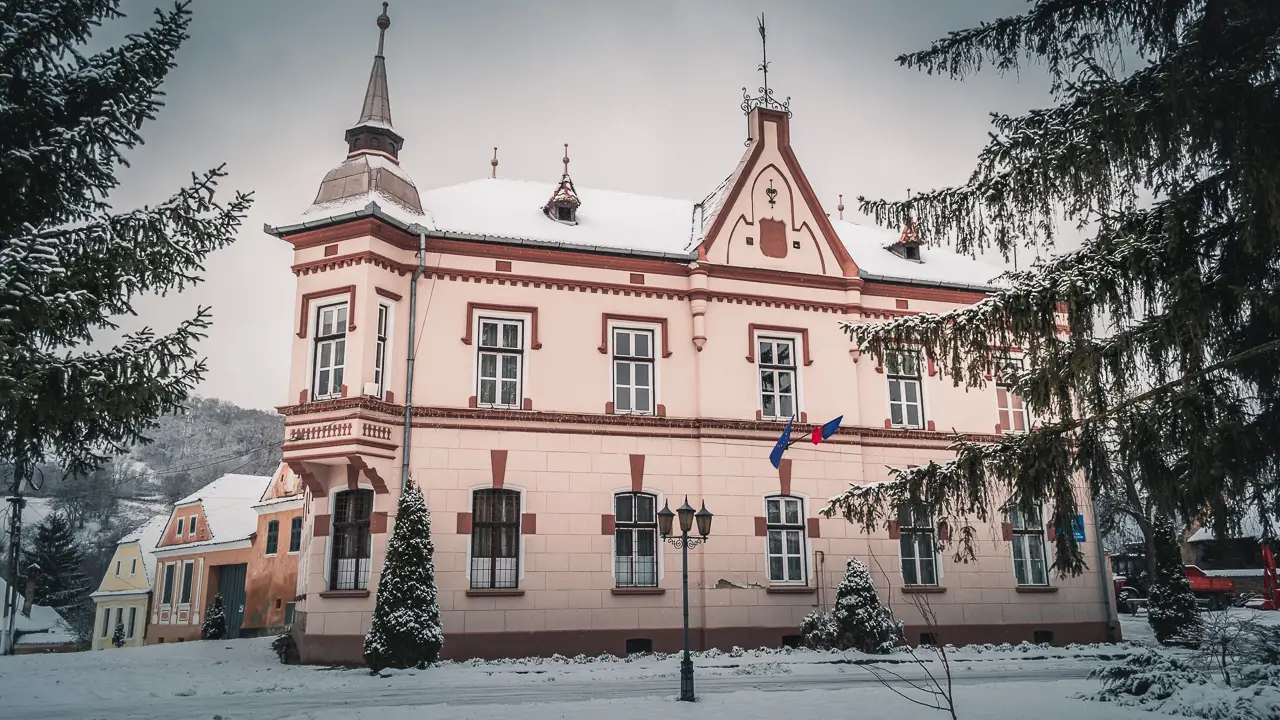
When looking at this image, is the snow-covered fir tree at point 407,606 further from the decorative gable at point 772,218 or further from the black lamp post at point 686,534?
the decorative gable at point 772,218

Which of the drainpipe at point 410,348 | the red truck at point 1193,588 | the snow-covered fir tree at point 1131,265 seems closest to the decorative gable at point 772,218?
the drainpipe at point 410,348

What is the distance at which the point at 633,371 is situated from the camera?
816 inches

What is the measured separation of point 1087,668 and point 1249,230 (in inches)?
456

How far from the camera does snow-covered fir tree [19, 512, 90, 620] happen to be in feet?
182

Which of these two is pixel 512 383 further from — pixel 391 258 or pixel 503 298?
pixel 391 258

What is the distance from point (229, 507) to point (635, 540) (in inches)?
1379

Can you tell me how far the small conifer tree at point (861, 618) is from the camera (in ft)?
61.5

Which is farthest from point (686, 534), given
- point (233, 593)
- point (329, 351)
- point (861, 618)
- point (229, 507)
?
point (229, 507)

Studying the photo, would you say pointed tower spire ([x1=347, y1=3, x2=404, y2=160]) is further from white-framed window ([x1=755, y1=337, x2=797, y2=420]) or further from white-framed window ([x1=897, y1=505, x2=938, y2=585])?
white-framed window ([x1=897, y1=505, x2=938, y2=585])

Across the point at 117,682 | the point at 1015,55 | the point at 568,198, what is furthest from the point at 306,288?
the point at 1015,55

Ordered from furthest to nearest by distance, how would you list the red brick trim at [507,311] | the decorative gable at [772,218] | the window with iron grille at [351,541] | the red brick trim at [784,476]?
1. the decorative gable at [772,218]
2. the red brick trim at [784,476]
3. the red brick trim at [507,311]
4. the window with iron grille at [351,541]

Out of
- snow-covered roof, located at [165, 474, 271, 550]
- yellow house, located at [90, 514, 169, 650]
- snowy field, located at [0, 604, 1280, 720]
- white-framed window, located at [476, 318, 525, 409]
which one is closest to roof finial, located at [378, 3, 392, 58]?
white-framed window, located at [476, 318, 525, 409]

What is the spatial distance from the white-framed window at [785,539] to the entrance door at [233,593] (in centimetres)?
2578

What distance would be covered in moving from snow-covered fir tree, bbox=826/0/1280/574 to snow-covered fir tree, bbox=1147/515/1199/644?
1292 cm
